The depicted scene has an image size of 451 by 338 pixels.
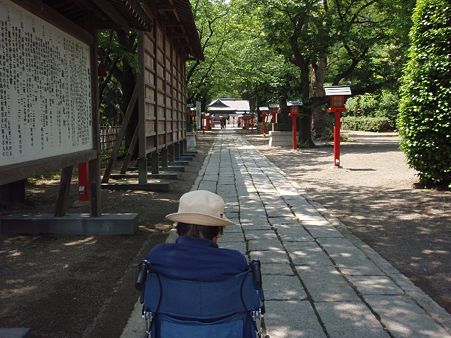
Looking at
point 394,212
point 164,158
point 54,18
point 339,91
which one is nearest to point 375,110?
point 339,91

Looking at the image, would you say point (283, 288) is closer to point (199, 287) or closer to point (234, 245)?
point (234, 245)

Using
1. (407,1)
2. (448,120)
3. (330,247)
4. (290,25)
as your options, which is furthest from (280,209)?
(290,25)

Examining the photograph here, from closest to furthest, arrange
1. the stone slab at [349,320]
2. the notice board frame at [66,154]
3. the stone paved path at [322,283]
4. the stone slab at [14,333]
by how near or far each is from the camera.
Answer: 1. the stone slab at [14,333]
2. the stone slab at [349,320]
3. the stone paved path at [322,283]
4. the notice board frame at [66,154]

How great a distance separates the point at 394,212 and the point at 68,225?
4556 mm

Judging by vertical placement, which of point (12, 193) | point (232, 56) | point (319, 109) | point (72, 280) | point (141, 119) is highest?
point (232, 56)

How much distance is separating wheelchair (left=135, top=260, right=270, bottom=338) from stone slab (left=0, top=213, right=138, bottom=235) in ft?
12.9

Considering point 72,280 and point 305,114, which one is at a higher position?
point 305,114

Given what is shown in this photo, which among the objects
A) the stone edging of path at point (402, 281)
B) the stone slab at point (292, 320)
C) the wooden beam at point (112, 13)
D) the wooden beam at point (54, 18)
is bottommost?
the stone slab at point (292, 320)

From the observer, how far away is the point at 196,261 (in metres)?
1.99

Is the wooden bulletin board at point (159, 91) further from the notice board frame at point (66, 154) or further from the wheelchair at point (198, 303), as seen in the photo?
the wheelchair at point (198, 303)

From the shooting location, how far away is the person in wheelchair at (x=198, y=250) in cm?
199

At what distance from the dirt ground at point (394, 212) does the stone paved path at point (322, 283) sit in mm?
232

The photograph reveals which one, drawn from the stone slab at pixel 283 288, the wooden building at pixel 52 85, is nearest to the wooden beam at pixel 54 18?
the wooden building at pixel 52 85

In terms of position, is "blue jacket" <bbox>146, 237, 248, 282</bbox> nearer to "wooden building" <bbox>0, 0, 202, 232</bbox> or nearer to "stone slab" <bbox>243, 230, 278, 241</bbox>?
"wooden building" <bbox>0, 0, 202, 232</bbox>
